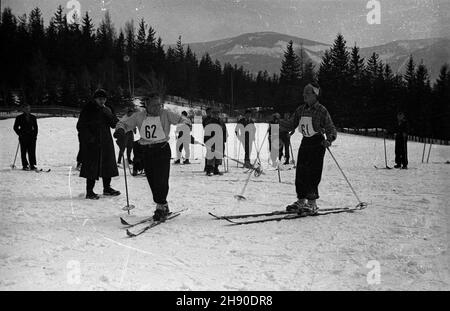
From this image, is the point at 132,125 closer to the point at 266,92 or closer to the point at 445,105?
the point at 445,105

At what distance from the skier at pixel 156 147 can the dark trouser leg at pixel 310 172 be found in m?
2.13

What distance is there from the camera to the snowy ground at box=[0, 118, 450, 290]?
3.37 meters

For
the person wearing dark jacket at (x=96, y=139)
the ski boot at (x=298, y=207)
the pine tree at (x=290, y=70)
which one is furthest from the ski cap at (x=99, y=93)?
the pine tree at (x=290, y=70)

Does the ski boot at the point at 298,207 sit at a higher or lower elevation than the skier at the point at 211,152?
lower

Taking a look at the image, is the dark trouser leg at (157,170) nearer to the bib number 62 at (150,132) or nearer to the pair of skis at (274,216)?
the bib number 62 at (150,132)

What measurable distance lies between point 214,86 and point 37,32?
38.1 metres

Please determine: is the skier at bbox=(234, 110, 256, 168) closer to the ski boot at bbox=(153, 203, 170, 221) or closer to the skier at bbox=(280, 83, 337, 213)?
the skier at bbox=(280, 83, 337, 213)

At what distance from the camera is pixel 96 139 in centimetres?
722

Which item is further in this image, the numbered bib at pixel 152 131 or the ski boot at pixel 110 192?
the ski boot at pixel 110 192

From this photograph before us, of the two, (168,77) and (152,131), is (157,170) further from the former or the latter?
(168,77)

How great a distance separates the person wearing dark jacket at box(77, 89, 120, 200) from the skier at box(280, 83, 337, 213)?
3.55 m

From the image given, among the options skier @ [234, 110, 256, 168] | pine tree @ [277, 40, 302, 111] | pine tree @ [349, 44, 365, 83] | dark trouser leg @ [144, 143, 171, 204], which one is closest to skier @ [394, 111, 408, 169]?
skier @ [234, 110, 256, 168]

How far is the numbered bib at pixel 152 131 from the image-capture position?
18.2ft
